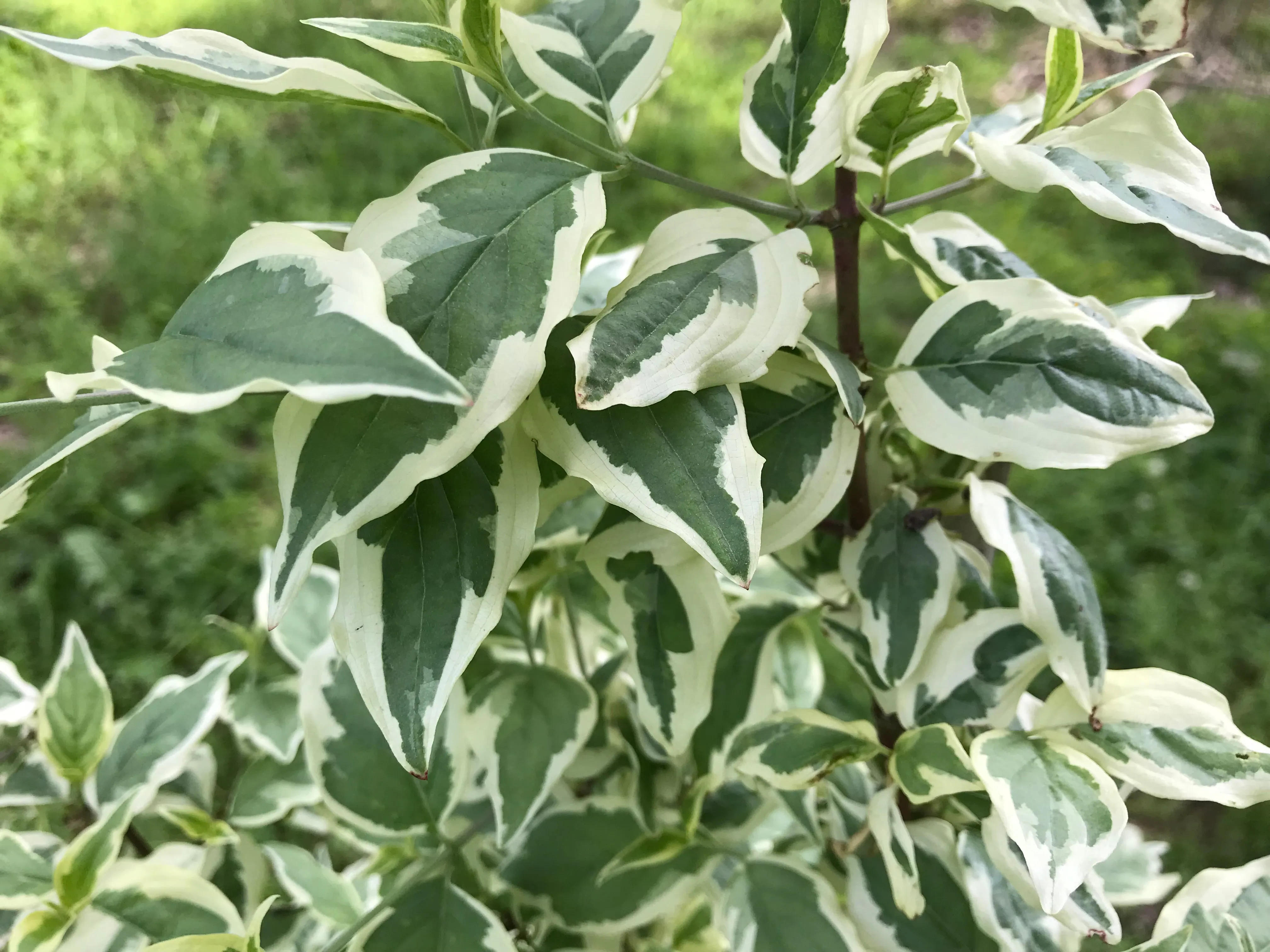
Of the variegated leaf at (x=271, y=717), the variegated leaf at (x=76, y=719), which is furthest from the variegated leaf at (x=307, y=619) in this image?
the variegated leaf at (x=76, y=719)

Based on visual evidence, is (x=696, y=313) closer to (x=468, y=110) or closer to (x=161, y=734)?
(x=468, y=110)

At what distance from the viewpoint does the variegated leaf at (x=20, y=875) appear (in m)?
0.53

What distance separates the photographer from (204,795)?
847 mm

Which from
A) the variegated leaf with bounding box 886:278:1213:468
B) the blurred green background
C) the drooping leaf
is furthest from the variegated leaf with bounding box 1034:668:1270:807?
the blurred green background

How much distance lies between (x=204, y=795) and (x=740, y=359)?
0.77 m

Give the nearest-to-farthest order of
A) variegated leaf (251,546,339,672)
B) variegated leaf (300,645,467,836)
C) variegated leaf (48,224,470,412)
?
variegated leaf (48,224,470,412) → variegated leaf (300,645,467,836) → variegated leaf (251,546,339,672)

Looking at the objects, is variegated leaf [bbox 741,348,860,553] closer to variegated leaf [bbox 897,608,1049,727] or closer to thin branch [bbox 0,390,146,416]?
variegated leaf [bbox 897,608,1049,727]

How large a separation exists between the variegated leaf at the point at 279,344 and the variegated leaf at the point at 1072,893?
0.36 m

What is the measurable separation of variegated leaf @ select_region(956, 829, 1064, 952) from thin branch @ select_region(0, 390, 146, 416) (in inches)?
19.4

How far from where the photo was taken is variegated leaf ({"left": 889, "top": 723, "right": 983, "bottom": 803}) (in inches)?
16.7

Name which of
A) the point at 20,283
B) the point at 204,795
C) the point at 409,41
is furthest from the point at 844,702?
the point at 20,283

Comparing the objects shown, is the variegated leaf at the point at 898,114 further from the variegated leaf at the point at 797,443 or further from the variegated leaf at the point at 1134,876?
the variegated leaf at the point at 1134,876

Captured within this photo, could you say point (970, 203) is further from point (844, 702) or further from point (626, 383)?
point (626, 383)

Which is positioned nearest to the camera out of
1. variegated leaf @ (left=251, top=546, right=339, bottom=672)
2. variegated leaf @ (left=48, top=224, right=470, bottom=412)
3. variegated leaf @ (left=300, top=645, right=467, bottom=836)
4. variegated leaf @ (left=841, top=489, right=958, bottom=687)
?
variegated leaf @ (left=48, top=224, right=470, bottom=412)
